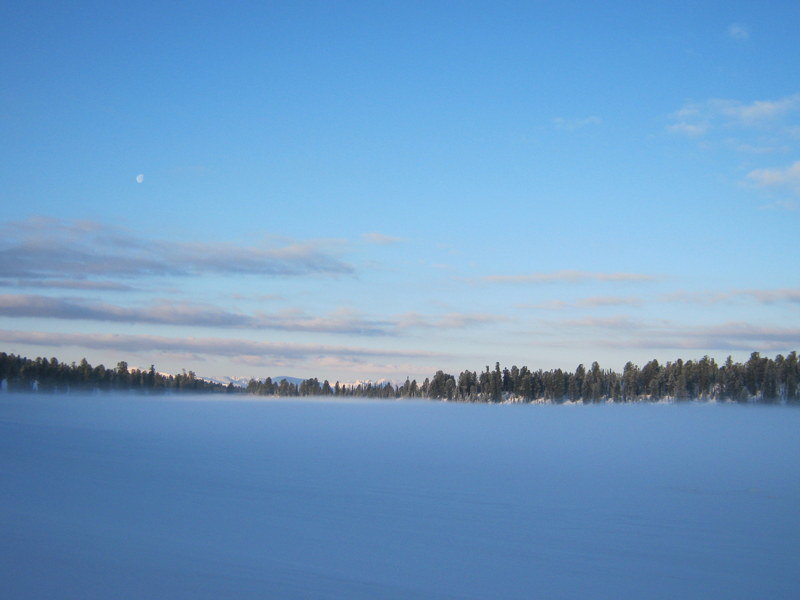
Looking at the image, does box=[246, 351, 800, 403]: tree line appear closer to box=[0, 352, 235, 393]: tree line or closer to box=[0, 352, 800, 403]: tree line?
box=[0, 352, 800, 403]: tree line

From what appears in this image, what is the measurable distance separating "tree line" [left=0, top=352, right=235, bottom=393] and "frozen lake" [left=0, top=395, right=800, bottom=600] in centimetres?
12318

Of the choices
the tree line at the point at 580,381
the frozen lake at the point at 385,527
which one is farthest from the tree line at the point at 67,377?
the frozen lake at the point at 385,527

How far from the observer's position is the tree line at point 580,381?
118375 mm

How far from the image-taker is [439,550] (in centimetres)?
1076

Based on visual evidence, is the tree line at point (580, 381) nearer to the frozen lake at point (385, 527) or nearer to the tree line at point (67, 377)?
the tree line at point (67, 377)

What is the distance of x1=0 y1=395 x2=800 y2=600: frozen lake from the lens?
9.03 metres

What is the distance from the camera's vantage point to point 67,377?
136125 millimetres

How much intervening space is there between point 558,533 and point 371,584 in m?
4.79

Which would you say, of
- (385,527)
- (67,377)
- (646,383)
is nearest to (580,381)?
(646,383)

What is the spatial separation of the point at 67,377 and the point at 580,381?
121 meters

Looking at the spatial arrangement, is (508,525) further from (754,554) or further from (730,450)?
(730,450)

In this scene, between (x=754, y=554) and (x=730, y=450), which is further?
(x=730, y=450)

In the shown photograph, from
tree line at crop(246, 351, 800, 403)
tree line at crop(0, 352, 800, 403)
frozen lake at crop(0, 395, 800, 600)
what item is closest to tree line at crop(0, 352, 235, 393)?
tree line at crop(0, 352, 800, 403)

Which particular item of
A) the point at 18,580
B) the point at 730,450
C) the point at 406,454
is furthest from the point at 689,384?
the point at 18,580
